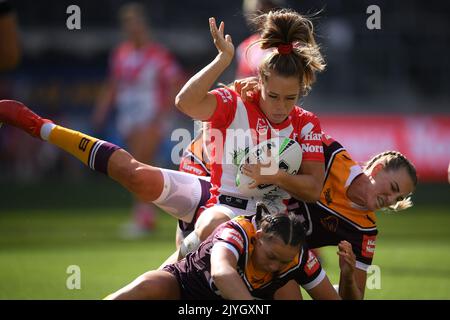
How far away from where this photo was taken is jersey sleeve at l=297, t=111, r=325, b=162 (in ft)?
16.9

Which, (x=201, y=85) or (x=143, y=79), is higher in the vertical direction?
(x=143, y=79)

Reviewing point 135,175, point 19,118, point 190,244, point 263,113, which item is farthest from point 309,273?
point 19,118

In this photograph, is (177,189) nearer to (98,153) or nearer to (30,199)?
(98,153)

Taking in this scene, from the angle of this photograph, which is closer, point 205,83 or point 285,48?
point 205,83

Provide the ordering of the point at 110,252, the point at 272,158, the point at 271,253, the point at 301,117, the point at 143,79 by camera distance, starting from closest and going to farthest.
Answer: the point at 271,253 → the point at 272,158 → the point at 301,117 → the point at 110,252 → the point at 143,79

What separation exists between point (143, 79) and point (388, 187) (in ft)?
19.3

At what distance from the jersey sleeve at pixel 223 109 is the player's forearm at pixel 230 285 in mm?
1171

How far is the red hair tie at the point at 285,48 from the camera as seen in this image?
5.07 m

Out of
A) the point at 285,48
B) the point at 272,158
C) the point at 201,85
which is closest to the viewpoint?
the point at 201,85

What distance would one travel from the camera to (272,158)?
4973 mm

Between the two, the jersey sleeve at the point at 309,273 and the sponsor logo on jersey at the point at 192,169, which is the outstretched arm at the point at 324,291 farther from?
the sponsor logo on jersey at the point at 192,169

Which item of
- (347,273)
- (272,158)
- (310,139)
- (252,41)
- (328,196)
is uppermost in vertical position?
(252,41)

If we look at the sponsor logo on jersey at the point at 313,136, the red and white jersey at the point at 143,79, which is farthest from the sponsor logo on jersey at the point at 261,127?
the red and white jersey at the point at 143,79

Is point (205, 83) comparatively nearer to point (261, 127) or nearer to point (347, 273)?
point (261, 127)
